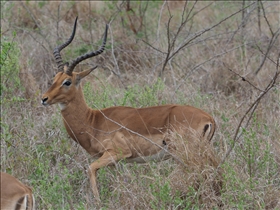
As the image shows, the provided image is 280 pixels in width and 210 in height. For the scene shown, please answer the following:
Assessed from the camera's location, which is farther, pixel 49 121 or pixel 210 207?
pixel 49 121

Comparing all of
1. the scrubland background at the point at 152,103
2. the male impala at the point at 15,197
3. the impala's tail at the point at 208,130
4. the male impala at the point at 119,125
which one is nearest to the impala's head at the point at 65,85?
the male impala at the point at 119,125

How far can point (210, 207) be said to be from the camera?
476 cm

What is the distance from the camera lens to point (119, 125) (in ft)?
18.3

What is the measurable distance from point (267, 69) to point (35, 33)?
11.9 ft

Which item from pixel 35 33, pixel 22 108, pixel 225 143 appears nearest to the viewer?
pixel 225 143

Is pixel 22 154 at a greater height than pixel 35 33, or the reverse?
pixel 35 33

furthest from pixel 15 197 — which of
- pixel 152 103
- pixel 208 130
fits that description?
pixel 152 103

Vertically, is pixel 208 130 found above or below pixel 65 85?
below

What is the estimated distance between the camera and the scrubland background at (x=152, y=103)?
4855mm

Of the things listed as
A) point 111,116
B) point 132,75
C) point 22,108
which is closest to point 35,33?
point 132,75

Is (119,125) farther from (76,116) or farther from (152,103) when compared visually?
(152,103)

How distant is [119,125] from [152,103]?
4.41 feet

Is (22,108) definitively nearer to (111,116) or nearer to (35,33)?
(111,116)

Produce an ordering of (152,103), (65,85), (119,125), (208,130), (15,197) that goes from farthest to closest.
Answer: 1. (152,103)
2. (65,85)
3. (119,125)
4. (208,130)
5. (15,197)
